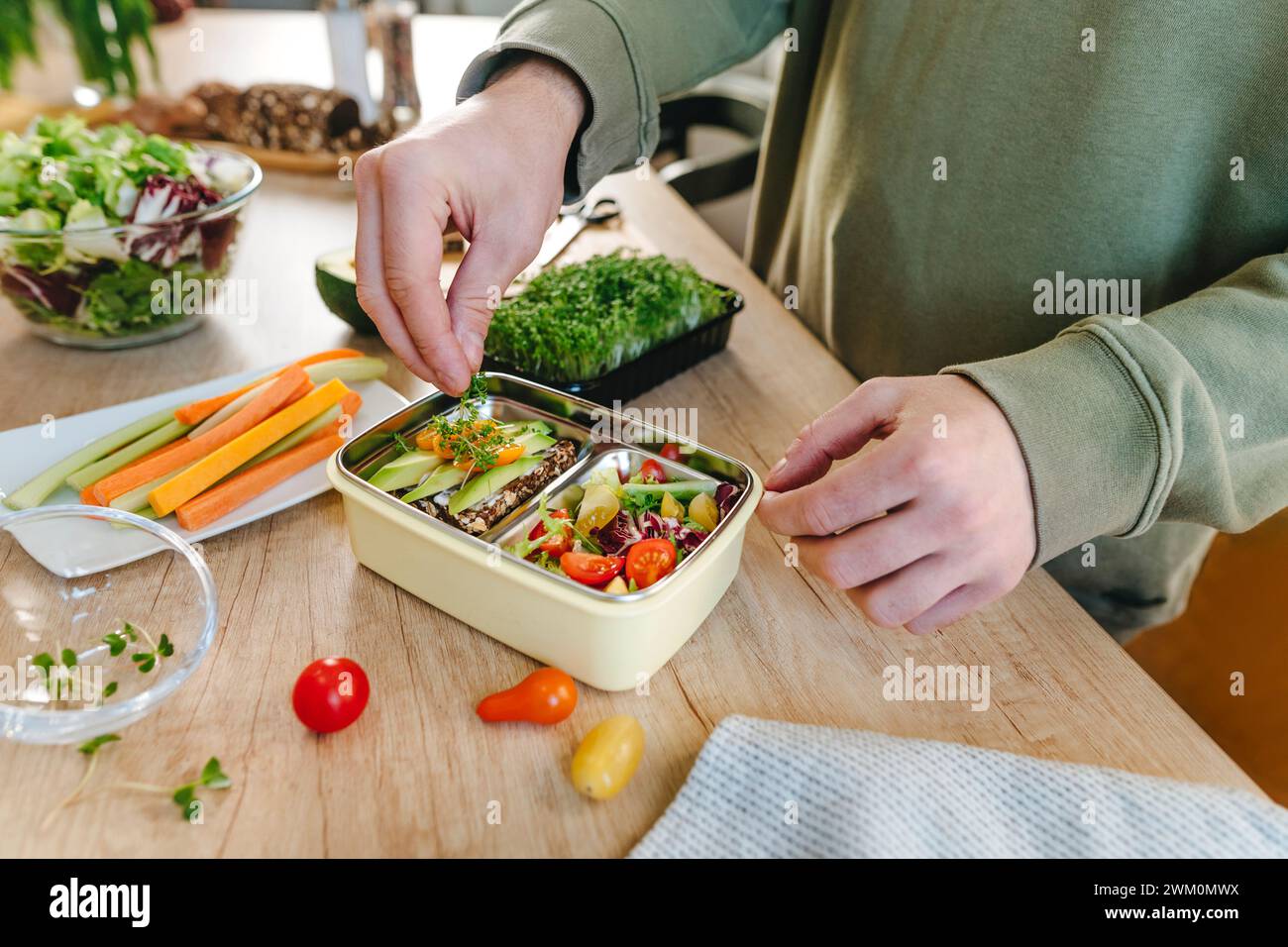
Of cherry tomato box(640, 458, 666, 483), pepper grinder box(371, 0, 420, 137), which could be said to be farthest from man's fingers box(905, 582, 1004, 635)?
pepper grinder box(371, 0, 420, 137)

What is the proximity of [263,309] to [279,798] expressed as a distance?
1.15 metres

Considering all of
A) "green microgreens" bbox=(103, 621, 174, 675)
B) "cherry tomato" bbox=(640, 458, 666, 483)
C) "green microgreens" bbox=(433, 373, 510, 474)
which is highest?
"green microgreens" bbox=(433, 373, 510, 474)

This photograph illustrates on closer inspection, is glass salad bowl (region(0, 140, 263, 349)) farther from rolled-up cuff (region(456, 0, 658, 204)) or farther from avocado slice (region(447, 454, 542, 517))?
avocado slice (region(447, 454, 542, 517))

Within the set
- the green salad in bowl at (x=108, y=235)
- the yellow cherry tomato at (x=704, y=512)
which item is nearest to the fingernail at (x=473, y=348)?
the yellow cherry tomato at (x=704, y=512)

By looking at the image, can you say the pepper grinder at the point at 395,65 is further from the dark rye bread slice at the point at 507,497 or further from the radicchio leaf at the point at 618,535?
the radicchio leaf at the point at 618,535

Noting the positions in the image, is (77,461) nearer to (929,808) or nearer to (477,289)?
(477,289)

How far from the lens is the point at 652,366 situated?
5.05 feet

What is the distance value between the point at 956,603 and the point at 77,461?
1172 mm

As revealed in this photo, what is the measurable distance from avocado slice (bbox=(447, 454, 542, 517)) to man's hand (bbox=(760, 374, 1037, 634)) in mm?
361

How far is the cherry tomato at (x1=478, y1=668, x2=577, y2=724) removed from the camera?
96 cm

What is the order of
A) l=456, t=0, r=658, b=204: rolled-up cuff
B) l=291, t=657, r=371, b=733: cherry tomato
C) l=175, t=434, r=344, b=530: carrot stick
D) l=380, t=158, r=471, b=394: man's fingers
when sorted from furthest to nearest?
l=456, t=0, r=658, b=204: rolled-up cuff → l=175, t=434, r=344, b=530: carrot stick → l=380, t=158, r=471, b=394: man's fingers → l=291, t=657, r=371, b=733: cherry tomato

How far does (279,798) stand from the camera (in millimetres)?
886

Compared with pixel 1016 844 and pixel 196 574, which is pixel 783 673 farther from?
pixel 196 574
